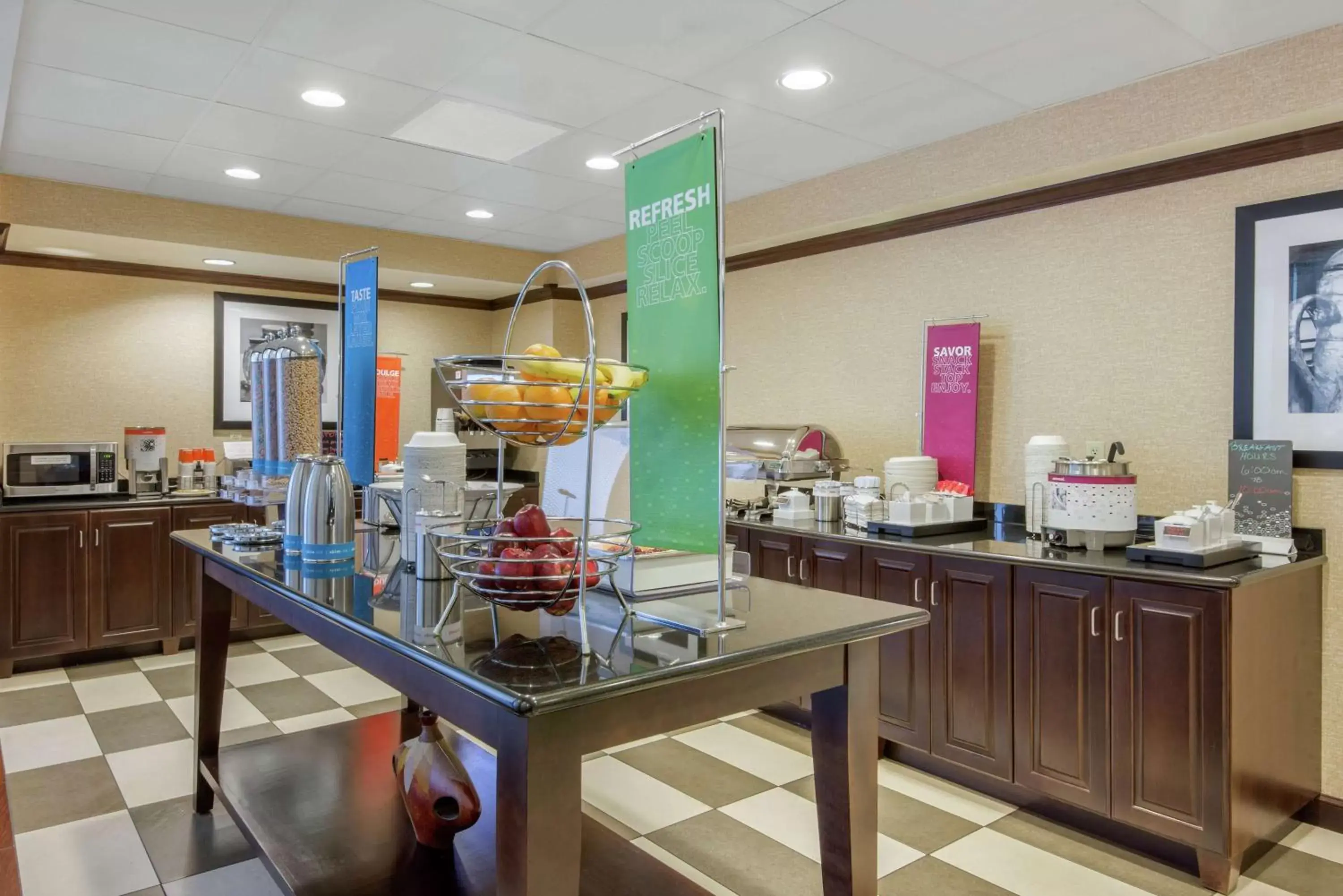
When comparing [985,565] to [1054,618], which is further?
[985,565]

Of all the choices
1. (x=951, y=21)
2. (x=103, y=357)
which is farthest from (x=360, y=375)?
(x=103, y=357)

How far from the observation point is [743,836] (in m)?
2.87

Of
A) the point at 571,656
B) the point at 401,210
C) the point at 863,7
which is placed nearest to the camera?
the point at 571,656

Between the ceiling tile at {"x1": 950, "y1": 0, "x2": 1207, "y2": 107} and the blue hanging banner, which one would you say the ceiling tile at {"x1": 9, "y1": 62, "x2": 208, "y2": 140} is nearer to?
the blue hanging banner

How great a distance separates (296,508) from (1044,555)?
2.44 m

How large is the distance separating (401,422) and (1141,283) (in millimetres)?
5429

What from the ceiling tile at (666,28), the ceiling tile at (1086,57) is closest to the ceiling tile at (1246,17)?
the ceiling tile at (1086,57)

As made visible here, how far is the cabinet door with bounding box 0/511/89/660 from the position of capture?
4605mm

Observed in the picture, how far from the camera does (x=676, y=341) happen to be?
155 centimetres

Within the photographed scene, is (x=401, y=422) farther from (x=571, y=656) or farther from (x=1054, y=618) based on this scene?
(x=571, y=656)

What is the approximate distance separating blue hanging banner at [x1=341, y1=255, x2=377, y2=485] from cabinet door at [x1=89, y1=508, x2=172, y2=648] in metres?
2.76

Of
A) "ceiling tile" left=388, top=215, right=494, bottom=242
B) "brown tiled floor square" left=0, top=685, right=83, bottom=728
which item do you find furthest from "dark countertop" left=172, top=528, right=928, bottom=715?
"ceiling tile" left=388, top=215, right=494, bottom=242

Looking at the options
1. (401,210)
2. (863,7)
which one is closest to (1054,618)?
(863,7)

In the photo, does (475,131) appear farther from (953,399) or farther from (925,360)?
(953,399)
